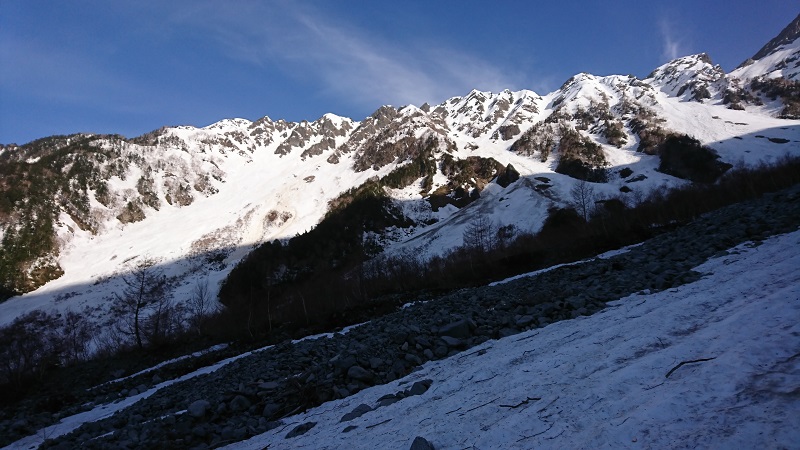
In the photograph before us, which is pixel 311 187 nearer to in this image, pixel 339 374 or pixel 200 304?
pixel 200 304

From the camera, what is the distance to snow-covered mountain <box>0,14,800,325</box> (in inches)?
4267

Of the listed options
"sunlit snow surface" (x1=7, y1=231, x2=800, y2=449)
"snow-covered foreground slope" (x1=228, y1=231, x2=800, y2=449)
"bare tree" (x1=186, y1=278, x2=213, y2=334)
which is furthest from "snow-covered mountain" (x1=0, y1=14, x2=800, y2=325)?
"snow-covered foreground slope" (x1=228, y1=231, x2=800, y2=449)

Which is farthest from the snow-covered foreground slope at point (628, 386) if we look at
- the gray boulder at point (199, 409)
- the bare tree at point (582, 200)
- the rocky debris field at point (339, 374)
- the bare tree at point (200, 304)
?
the bare tree at point (582, 200)

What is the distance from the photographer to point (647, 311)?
952 cm

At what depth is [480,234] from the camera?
81.9m

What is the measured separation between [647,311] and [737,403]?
629 cm

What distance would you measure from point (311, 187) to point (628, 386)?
528 ft

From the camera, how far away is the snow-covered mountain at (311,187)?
4267 inches

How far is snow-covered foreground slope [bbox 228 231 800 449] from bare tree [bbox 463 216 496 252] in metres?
61.3

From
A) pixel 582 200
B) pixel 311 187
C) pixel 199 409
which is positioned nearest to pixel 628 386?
pixel 199 409

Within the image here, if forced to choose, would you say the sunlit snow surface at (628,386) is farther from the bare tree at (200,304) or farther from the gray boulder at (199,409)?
the bare tree at (200,304)

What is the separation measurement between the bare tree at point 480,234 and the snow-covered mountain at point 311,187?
3.31 m

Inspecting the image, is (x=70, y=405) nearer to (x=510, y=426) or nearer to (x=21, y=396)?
(x=21, y=396)

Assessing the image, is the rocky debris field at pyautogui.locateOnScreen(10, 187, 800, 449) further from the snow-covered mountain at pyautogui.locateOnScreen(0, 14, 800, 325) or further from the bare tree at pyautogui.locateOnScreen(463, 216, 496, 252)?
the snow-covered mountain at pyautogui.locateOnScreen(0, 14, 800, 325)
